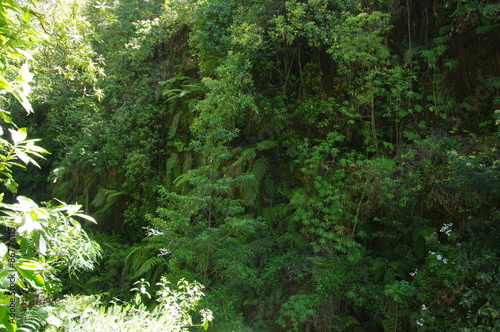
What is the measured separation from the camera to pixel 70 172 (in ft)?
35.4

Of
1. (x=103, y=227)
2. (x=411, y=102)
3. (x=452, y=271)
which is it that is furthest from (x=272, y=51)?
(x=103, y=227)

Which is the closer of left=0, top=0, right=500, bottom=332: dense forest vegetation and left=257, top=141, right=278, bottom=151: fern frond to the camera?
left=0, top=0, right=500, bottom=332: dense forest vegetation

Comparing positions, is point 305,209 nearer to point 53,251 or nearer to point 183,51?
point 53,251

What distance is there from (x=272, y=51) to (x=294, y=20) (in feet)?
2.94

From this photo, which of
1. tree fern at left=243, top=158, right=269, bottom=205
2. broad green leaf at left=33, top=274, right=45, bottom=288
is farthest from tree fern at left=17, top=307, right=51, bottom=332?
tree fern at left=243, top=158, right=269, bottom=205

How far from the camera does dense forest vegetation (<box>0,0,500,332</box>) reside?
12.0 feet

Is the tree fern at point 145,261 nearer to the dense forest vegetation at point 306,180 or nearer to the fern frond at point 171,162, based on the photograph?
the dense forest vegetation at point 306,180

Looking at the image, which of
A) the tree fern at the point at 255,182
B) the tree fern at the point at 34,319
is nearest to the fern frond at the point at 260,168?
the tree fern at the point at 255,182

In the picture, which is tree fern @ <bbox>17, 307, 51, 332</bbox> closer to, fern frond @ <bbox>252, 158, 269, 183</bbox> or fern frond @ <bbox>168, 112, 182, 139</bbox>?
fern frond @ <bbox>252, 158, 269, 183</bbox>

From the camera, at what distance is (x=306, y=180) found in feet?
20.3

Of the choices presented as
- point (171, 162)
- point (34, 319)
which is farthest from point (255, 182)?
point (34, 319)

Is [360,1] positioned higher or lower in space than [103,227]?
higher

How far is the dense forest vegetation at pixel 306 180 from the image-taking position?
3650 millimetres

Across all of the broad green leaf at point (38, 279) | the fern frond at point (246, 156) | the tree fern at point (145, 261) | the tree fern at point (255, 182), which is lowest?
the tree fern at point (145, 261)
